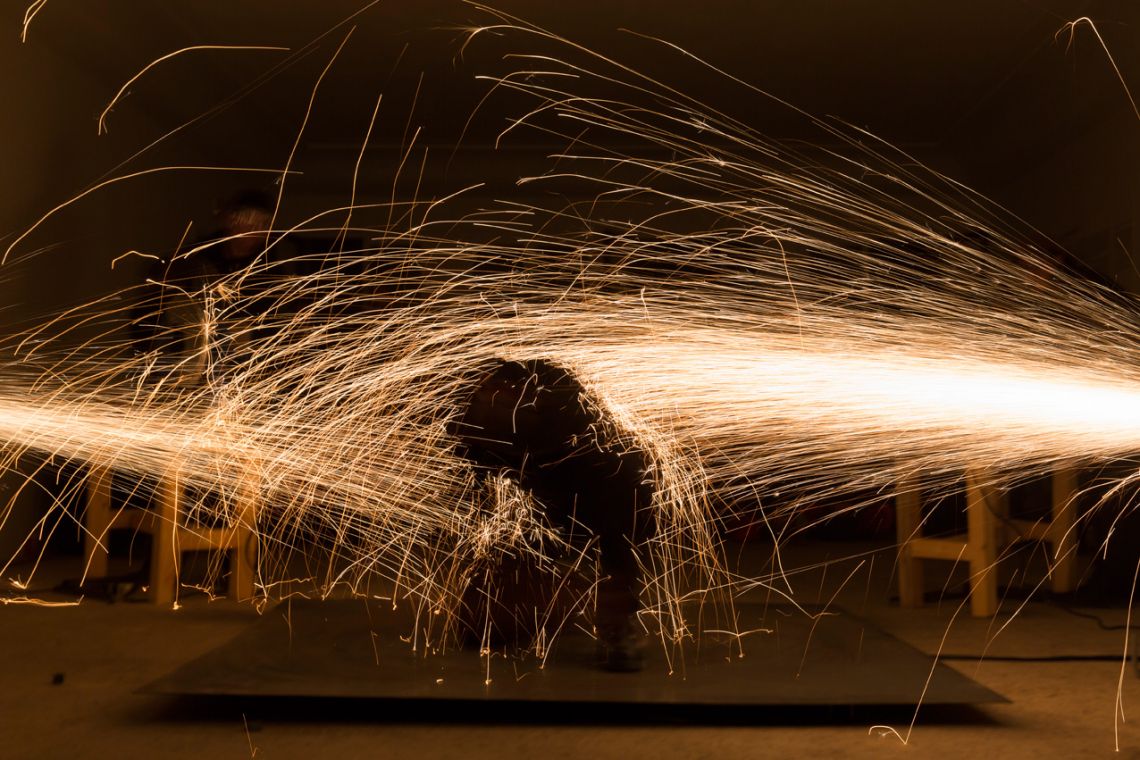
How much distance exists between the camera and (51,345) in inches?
212

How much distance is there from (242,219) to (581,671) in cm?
206

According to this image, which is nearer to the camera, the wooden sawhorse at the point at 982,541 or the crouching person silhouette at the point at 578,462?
the crouching person silhouette at the point at 578,462

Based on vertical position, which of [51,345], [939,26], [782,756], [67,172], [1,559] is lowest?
[782,756]

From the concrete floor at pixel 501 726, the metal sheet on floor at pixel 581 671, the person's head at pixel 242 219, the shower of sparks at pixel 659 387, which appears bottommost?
the concrete floor at pixel 501 726

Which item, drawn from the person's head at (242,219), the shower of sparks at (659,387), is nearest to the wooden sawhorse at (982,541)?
the shower of sparks at (659,387)

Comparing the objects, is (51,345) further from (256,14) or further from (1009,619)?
(1009,619)

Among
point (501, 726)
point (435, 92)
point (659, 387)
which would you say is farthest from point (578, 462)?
point (435, 92)

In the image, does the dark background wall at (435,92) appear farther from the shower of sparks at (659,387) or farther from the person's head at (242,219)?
the shower of sparks at (659,387)

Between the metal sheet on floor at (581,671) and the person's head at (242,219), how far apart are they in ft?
4.42

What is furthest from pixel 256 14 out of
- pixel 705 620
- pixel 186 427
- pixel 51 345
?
pixel 705 620

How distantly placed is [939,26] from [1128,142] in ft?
4.71

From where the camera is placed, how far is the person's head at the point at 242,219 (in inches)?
146

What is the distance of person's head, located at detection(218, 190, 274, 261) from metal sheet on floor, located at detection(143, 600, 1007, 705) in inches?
53.1

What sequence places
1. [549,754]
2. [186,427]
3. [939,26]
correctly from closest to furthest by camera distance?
→ [549,754] < [186,427] < [939,26]
